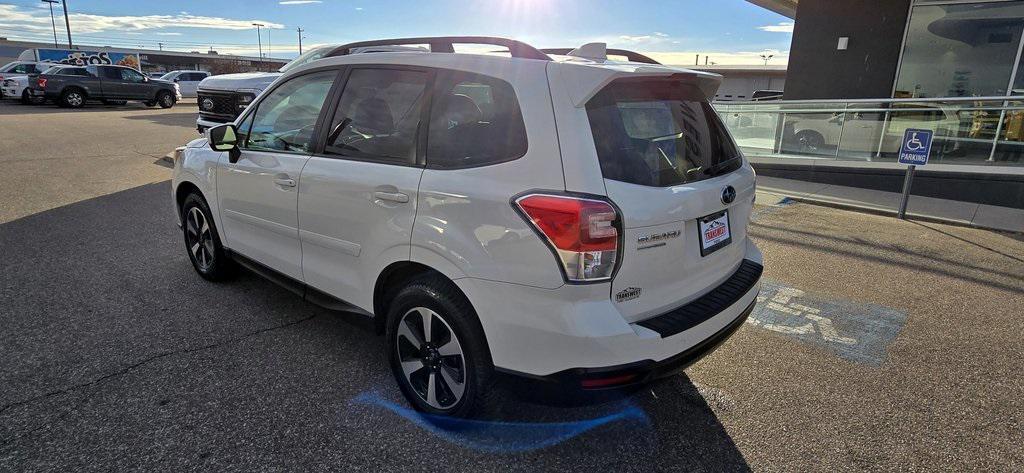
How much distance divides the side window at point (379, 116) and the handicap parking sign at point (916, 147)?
281 inches

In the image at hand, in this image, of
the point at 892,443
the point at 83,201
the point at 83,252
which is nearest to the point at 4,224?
the point at 83,201

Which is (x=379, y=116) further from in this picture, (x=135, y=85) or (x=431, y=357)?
(x=135, y=85)

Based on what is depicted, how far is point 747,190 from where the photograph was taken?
2.98 metres

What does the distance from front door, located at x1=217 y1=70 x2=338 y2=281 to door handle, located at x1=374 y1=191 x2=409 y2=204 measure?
74cm

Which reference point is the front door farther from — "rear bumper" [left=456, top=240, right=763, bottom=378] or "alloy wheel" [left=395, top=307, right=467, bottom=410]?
"rear bumper" [left=456, top=240, right=763, bottom=378]

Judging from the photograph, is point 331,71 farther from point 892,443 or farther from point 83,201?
point 83,201

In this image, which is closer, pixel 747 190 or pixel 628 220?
pixel 628 220

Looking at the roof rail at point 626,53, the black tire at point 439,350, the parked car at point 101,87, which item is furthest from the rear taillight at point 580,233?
the parked car at point 101,87

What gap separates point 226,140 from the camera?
3.68 m

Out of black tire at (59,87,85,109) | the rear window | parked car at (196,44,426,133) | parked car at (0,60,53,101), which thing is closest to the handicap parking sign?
the rear window

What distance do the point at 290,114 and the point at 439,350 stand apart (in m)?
1.93

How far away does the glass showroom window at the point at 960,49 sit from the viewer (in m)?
10.6

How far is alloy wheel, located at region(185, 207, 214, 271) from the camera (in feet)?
14.6

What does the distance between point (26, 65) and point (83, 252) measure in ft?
93.0
